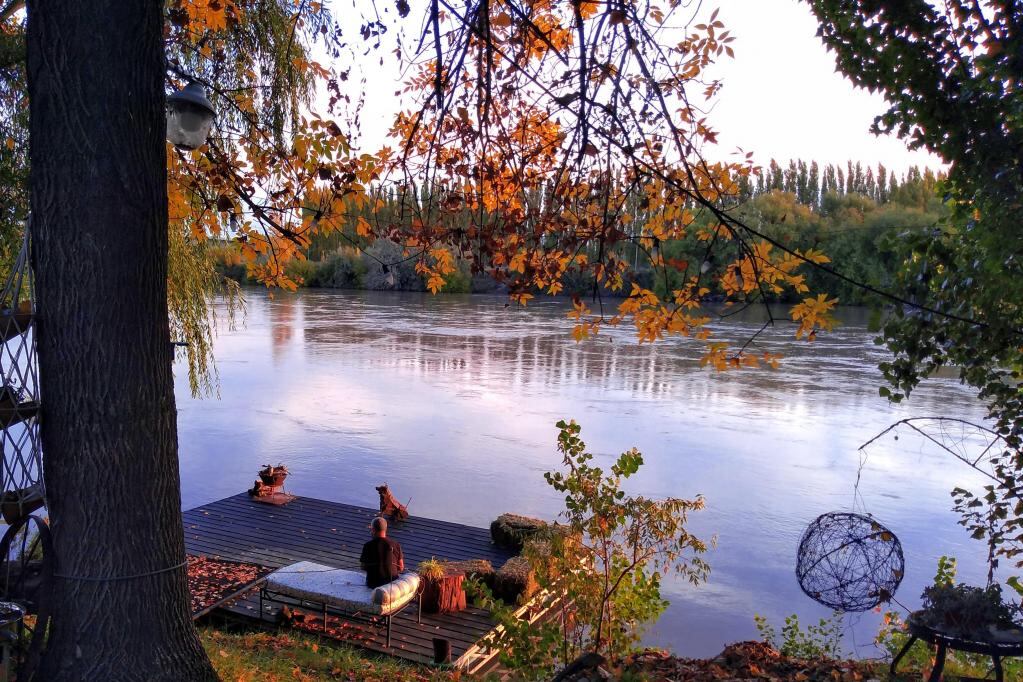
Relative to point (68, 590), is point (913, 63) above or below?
above

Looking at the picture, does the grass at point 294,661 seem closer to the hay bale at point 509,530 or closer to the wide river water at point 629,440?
the hay bale at point 509,530

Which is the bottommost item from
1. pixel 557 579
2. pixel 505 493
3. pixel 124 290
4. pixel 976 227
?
pixel 505 493

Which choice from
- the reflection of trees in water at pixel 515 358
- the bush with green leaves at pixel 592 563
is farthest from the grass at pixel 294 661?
the reflection of trees in water at pixel 515 358

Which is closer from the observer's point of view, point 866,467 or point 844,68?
point 844,68

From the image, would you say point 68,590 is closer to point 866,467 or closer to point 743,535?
point 743,535

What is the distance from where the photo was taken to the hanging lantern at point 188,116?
3.64m

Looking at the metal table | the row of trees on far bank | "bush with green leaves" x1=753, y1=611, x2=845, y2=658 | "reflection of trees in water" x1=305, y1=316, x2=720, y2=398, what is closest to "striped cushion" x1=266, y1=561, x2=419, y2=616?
"bush with green leaves" x1=753, y1=611, x2=845, y2=658

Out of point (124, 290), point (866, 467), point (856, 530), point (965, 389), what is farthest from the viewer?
point (965, 389)

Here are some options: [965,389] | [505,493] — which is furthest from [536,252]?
[965,389]

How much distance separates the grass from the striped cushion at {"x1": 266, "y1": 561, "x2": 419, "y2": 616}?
30 centimetres

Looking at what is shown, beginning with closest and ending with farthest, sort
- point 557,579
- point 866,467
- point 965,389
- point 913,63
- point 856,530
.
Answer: point 913,63, point 557,579, point 856,530, point 866,467, point 965,389

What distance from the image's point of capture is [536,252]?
13.1 ft

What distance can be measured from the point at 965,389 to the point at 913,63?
1911 cm

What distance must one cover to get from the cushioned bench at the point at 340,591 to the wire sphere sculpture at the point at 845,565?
2849mm
